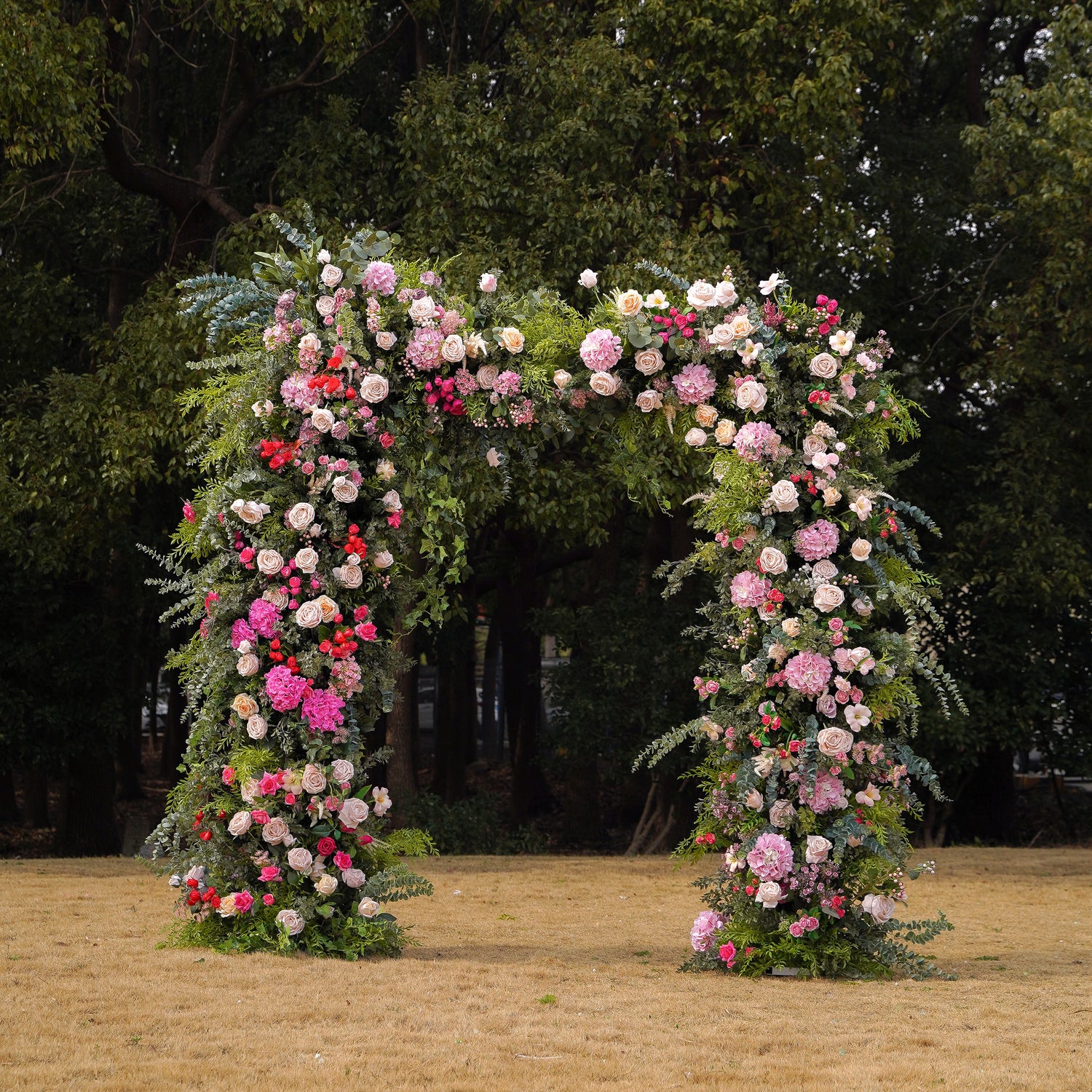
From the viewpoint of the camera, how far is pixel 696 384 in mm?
6270

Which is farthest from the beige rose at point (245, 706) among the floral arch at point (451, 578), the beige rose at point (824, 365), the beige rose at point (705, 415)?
the beige rose at point (824, 365)

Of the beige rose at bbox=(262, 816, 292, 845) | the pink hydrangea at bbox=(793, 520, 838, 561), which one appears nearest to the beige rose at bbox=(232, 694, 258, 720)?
the beige rose at bbox=(262, 816, 292, 845)

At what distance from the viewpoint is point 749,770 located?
6039 millimetres

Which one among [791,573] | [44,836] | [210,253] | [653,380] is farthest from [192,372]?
[44,836]

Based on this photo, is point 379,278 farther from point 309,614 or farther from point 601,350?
point 309,614

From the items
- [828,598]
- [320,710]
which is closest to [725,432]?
[828,598]

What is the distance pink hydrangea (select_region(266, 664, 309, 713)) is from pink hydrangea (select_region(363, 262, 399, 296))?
172cm

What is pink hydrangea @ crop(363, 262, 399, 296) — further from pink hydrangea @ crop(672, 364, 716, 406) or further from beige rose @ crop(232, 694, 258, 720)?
beige rose @ crop(232, 694, 258, 720)

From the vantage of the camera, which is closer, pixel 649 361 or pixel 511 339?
pixel 511 339

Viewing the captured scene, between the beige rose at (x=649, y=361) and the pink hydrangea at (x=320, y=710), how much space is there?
201 centimetres

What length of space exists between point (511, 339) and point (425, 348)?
39cm

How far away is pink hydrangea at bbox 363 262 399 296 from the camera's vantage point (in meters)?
6.11

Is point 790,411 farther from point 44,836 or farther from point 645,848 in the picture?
point 44,836

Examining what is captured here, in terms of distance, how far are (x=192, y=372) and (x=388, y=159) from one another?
8.59ft
